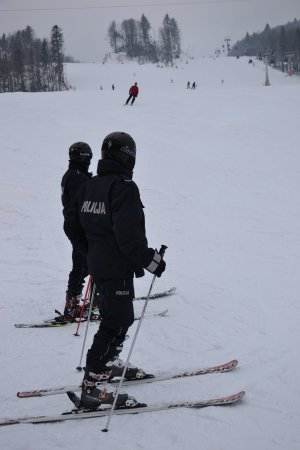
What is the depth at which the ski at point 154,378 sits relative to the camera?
3.61m

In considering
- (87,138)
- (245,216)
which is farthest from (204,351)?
(87,138)

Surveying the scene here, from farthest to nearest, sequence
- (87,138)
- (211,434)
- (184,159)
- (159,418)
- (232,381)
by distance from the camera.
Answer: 1. (87,138)
2. (184,159)
3. (232,381)
4. (159,418)
5. (211,434)

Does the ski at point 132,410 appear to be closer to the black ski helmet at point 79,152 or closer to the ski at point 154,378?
the ski at point 154,378

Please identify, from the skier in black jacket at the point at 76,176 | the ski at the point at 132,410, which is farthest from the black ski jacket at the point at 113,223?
the skier in black jacket at the point at 76,176

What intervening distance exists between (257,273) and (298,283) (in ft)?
2.44

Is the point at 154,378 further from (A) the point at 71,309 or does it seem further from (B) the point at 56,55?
(B) the point at 56,55

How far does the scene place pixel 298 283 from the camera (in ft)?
22.4

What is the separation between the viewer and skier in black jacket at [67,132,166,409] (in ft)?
10.1

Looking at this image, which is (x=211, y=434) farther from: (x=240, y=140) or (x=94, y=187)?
(x=240, y=140)

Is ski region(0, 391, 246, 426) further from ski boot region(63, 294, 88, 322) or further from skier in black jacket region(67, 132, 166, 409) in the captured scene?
ski boot region(63, 294, 88, 322)

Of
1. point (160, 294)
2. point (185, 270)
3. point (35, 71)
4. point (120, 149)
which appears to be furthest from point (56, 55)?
point (120, 149)

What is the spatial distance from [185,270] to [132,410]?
4.44m

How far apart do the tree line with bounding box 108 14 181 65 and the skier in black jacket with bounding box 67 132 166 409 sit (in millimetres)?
109959

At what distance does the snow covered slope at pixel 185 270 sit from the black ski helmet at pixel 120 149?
1.99 metres
